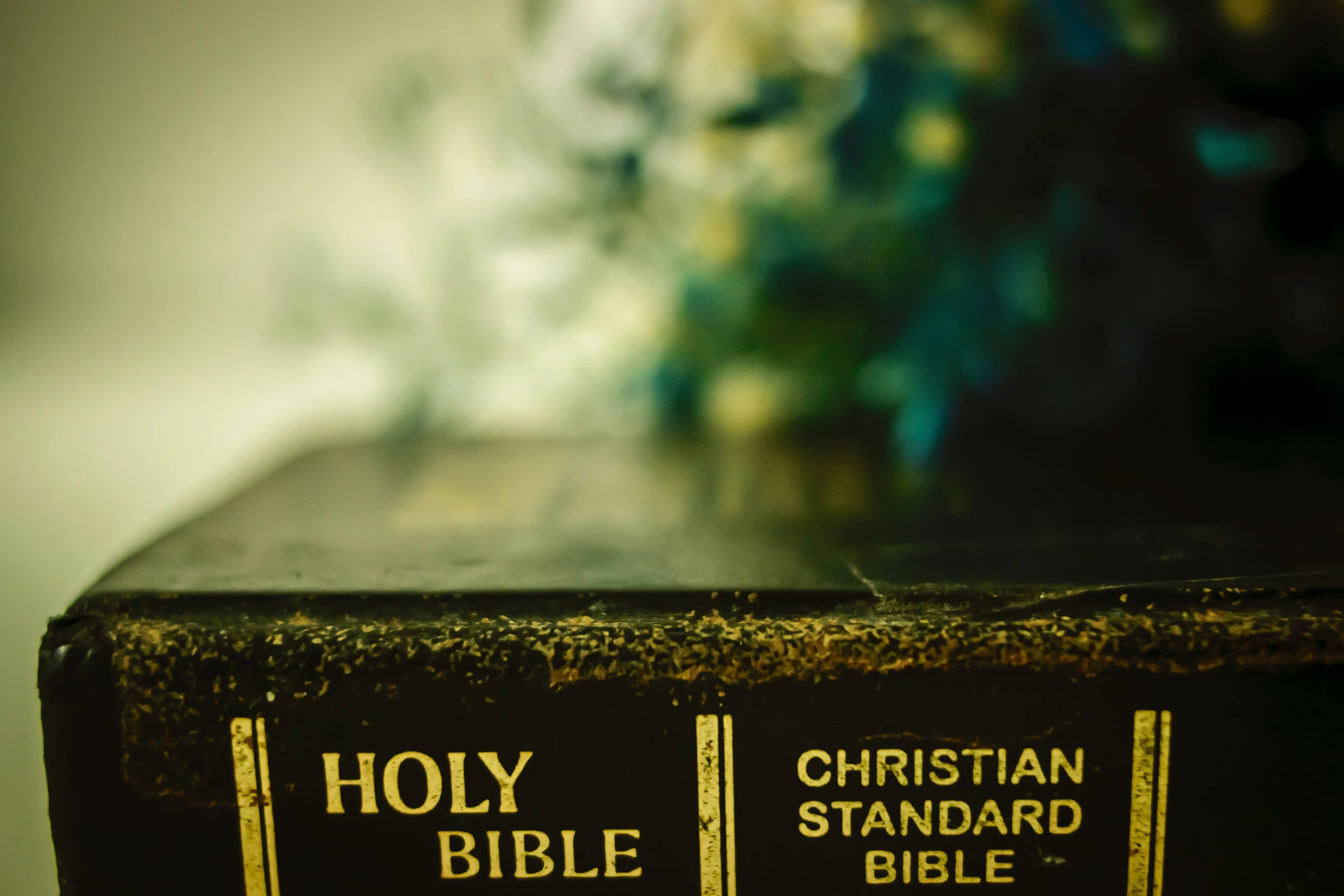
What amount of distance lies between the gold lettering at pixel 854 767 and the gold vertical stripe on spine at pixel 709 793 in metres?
0.04

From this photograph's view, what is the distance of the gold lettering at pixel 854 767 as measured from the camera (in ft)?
1.09

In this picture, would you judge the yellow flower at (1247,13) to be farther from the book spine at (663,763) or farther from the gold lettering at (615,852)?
the gold lettering at (615,852)

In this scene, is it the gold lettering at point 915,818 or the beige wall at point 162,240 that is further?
the beige wall at point 162,240

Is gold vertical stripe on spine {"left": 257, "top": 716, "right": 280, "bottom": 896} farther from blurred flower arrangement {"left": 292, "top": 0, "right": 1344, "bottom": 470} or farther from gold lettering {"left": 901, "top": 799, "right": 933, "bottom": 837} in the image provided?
blurred flower arrangement {"left": 292, "top": 0, "right": 1344, "bottom": 470}

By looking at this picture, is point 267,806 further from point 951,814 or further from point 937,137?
point 937,137

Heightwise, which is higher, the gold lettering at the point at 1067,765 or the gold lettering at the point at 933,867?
the gold lettering at the point at 1067,765

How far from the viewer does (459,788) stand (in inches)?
13.2

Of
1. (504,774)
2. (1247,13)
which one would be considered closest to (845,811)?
(504,774)

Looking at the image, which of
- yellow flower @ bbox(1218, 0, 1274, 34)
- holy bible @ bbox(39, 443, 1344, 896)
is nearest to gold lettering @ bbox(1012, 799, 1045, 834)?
holy bible @ bbox(39, 443, 1344, 896)

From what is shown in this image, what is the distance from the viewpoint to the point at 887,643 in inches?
12.7

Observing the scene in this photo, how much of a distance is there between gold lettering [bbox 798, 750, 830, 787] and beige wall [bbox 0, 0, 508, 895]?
0.40m

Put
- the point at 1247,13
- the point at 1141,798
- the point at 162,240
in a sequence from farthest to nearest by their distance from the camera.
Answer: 1. the point at 162,240
2. the point at 1247,13
3. the point at 1141,798

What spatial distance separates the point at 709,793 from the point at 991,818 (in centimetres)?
10

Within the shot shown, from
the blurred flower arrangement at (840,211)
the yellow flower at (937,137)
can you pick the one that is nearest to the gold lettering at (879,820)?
the blurred flower arrangement at (840,211)
